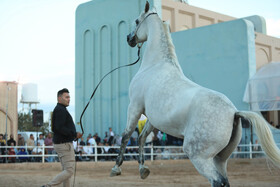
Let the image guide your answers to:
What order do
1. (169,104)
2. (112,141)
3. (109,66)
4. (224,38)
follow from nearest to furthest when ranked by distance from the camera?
(169,104) → (112,141) → (224,38) → (109,66)

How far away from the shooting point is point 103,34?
26.9 meters

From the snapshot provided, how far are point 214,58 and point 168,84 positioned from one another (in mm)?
18158

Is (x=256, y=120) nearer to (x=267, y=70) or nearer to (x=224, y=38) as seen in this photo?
(x=267, y=70)

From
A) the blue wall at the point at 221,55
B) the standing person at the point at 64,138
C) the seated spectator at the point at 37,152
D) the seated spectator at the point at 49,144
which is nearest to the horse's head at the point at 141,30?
the standing person at the point at 64,138

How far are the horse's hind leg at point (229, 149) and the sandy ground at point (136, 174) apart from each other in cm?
403

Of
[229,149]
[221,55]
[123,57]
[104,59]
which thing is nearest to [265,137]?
[229,149]

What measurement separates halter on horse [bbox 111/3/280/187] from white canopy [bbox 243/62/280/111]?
49.5 ft

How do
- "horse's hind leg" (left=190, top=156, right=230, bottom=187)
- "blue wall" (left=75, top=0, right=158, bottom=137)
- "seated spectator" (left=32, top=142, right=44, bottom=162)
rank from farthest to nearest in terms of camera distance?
"blue wall" (left=75, top=0, right=158, bottom=137), "seated spectator" (left=32, top=142, right=44, bottom=162), "horse's hind leg" (left=190, top=156, right=230, bottom=187)

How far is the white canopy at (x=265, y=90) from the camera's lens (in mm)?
20234

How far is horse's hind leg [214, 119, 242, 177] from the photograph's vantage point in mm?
5191

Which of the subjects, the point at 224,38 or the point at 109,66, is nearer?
the point at 224,38

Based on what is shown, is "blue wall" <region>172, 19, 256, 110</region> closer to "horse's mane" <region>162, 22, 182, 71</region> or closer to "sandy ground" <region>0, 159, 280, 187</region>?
"sandy ground" <region>0, 159, 280, 187</region>

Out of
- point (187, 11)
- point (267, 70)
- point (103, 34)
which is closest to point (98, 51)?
point (103, 34)

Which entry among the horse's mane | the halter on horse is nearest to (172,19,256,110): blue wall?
the horse's mane
